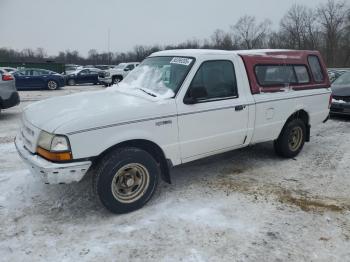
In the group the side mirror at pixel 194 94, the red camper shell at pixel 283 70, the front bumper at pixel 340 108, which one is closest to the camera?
the side mirror at pixel 194 94

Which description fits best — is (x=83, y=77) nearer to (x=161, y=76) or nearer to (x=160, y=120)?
(x=161, y=76)

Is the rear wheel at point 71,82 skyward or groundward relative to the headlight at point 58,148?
skyward

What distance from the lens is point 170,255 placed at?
3107 mm

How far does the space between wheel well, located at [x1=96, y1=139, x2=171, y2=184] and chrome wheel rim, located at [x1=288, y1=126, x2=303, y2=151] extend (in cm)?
271

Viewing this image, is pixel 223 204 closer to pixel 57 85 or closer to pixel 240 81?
pixel 240 81

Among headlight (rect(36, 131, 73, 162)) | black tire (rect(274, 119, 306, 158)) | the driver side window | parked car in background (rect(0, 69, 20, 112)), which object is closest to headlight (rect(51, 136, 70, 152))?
headlight (rect(36, 131, 73, 162))

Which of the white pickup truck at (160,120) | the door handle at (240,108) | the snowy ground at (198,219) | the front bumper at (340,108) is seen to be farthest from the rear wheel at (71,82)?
the door handle at (240,108)

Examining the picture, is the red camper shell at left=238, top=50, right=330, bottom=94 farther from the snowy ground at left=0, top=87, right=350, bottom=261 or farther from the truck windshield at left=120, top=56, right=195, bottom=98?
the snowy ground at left=0, top=87, right=350, bottom=261

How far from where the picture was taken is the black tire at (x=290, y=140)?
5691mm

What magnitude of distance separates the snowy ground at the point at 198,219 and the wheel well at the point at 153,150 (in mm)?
400

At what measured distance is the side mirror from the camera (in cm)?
411

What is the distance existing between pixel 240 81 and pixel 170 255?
9.04 ft

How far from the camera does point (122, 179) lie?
3.83m

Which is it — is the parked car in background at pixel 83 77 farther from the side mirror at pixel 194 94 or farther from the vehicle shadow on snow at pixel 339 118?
the side mirror at pixel 194 94
